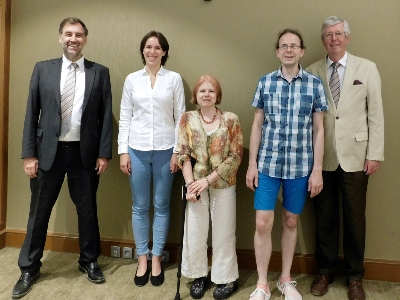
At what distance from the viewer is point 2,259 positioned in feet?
10.0

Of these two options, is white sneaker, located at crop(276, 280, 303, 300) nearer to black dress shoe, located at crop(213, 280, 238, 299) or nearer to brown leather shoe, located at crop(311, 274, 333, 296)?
brown leather shoe, located at crop(311, 274, 333, 296)

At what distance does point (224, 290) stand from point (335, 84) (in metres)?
1.51

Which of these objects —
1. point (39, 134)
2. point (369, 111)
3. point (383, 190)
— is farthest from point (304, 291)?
point (39, 134)

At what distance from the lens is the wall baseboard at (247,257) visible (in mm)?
2836

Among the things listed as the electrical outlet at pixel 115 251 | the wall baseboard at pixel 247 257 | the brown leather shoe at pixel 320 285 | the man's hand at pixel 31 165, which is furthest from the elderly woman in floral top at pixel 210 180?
the man's hand at pixel 31 165

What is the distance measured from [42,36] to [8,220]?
1547 mm

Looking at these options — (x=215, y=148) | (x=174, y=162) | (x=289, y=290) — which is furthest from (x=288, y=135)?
(x=289, y=290)

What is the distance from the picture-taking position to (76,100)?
2604 millimetres

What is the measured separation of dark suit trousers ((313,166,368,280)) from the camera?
2.55m

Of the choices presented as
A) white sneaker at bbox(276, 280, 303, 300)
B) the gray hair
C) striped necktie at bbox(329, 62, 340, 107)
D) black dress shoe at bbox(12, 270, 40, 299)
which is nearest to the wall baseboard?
white sneaker at bbox(276, 280, 303, 300)

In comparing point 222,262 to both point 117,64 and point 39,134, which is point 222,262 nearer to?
point 39,134

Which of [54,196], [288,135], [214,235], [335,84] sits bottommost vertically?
[214,235]

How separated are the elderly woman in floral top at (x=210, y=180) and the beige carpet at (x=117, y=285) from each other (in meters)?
0.22

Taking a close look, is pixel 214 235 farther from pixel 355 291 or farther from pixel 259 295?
pixel 355 291
